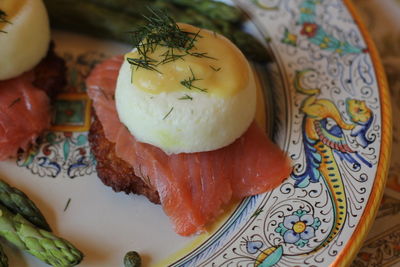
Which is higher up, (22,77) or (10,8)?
(10,8)

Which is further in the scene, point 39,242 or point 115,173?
point 115,173

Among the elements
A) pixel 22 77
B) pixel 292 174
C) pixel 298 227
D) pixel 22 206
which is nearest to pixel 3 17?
pixel 22 77

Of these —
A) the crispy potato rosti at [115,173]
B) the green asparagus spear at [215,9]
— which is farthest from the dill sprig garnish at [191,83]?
the green asparagus spear at [215,9]

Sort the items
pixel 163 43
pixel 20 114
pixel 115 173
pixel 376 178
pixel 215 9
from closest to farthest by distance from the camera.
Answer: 1. pixel 376 178
2. pixel 163 43
3. pixel 115 173
4. pixel 20 114
5. pixel 215 9

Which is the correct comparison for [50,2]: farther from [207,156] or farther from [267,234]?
[267,234]

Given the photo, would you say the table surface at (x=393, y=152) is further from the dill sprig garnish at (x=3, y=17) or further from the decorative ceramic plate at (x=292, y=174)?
the dill sprig garnish at (x=3, y=17)

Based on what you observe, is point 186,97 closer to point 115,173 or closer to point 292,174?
point 115,173

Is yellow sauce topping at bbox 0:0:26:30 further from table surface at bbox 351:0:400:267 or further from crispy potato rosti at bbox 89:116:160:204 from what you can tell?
table surface at bbox 351:0:400:267
